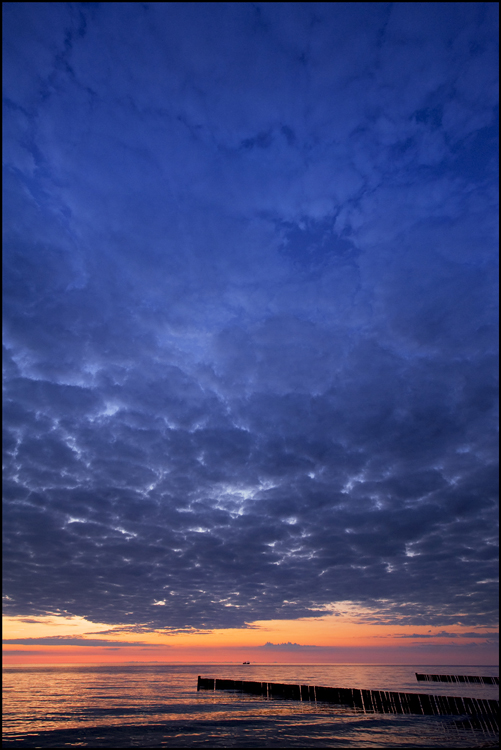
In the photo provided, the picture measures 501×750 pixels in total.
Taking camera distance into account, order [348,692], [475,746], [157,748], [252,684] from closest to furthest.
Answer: [157,748], [475,746], [348,692], [252,684]

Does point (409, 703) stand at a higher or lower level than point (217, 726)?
lower

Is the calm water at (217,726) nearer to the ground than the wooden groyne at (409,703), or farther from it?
farther from it

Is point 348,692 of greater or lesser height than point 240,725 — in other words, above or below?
below

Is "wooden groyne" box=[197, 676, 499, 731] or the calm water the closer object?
the calm water

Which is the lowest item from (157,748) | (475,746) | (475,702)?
→ (475,702)

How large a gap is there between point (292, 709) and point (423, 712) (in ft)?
41.3

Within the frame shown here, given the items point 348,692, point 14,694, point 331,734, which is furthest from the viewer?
point 14,694

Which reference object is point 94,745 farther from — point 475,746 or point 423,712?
point 423,712

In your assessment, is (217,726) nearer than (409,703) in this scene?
Yes

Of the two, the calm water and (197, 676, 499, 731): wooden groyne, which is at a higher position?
the calm water

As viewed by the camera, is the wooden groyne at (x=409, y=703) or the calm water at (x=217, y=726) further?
the wooden groyne at (x=409, y=703)

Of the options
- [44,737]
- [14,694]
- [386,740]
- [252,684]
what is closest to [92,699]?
[14,694]

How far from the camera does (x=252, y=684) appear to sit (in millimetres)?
59688

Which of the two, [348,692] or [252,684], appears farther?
[252,684]
